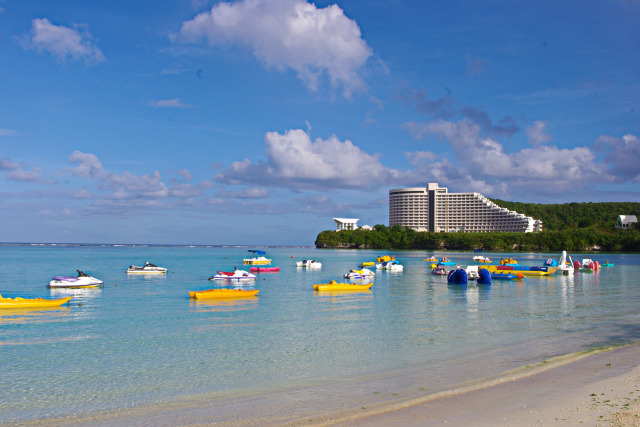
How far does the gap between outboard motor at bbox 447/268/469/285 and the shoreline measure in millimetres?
35458

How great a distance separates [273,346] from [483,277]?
116 ft

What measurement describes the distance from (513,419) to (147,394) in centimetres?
861

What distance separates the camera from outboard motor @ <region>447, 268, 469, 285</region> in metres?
48.3

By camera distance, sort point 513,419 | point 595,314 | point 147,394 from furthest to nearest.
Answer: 1. point 595,314
2. point 147,394
3. point 513,419

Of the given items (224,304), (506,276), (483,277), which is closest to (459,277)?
(483,277)

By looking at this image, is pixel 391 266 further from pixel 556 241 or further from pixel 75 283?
pixel 556 241

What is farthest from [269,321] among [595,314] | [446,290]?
[446,290]

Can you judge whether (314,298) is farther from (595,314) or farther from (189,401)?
(189,401)

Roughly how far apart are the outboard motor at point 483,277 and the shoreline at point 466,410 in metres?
36.6

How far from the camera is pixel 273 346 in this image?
1856 cm

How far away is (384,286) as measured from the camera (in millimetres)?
46375

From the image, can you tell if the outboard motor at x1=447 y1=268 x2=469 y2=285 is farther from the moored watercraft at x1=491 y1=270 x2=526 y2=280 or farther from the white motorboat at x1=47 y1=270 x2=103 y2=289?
the white motorboat at x1=47 y1=270 x2=103 y2=289

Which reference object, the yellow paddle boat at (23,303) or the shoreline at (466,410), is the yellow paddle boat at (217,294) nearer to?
the yellow paddle boat at (23,303)

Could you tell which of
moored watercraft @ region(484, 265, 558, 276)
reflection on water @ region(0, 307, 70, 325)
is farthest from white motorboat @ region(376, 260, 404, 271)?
reflection on water @ region(0, 307, 70, 325)
